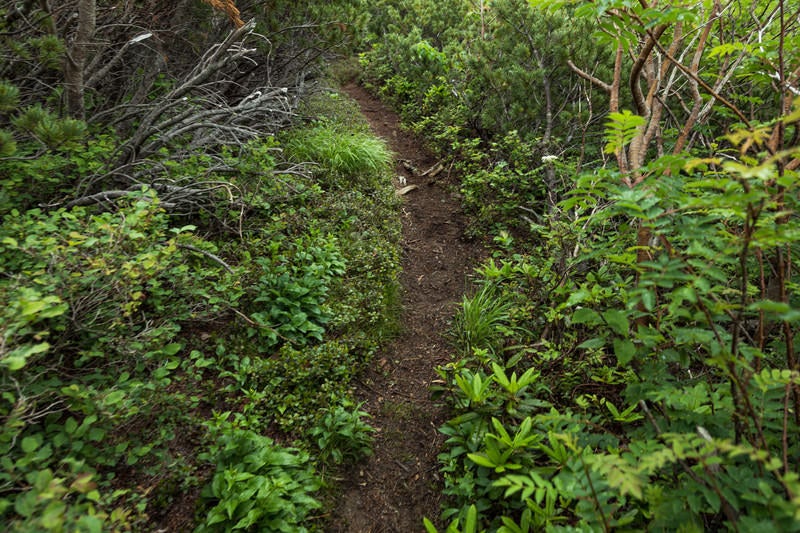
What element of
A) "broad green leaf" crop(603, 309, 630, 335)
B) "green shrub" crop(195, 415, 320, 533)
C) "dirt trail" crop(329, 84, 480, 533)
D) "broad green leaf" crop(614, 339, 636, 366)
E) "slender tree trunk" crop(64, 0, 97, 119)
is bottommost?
"dirt trail" crop(329, 84, 480, 533)

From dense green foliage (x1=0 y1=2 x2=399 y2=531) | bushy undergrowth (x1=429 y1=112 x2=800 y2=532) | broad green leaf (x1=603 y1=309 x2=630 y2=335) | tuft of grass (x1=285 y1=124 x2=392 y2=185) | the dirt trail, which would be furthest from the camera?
tuft of grass (x1=285 y1=124 x2=392 y2=185)

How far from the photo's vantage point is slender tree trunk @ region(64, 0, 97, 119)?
3.13 m

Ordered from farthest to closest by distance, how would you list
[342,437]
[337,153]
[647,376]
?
[337,153] < [342,437] < [647,376]

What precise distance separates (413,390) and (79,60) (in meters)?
3.88

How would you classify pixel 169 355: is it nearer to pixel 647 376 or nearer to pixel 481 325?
pixel 481 325

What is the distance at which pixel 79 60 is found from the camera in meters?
3.24

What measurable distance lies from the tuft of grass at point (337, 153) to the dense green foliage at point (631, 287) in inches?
58.1

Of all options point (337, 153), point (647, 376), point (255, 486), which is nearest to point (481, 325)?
point (647, 376)

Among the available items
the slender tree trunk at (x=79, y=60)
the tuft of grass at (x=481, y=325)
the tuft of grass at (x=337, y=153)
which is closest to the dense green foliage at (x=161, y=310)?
the slender tree trunk at (x=79, y=60)

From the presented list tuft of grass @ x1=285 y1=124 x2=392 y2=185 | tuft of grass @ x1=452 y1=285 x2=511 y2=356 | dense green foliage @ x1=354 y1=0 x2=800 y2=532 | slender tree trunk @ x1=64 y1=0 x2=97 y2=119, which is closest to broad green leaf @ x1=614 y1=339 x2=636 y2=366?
dense green foliage @ x1=354 y1=0 x2=800 y2=532

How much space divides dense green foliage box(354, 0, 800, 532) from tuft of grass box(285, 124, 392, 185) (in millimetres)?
1475

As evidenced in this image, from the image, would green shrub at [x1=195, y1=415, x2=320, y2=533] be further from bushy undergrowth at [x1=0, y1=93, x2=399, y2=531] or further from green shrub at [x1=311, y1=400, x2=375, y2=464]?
green shrub at [x1=311, y1=400, x2=375, y2=464]

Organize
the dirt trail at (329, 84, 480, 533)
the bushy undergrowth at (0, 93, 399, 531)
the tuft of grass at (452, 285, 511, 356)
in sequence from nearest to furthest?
the bushy undergrowth at (0, 93, 399, 531) < the dirt trail at (329, 84, 480, 533) < the tuft of grass at (452, 285, 511, 356)

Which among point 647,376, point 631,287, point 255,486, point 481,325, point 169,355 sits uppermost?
point 169,355
